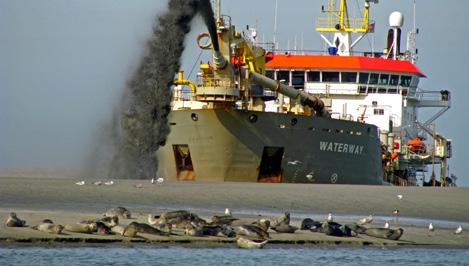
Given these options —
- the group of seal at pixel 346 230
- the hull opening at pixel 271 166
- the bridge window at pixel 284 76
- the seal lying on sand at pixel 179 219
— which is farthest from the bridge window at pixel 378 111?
the seal lying on sand at pixel 179 219

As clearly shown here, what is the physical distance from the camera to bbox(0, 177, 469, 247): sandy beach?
2561 centimetres

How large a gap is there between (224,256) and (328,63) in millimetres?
33371

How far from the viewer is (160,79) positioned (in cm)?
4416

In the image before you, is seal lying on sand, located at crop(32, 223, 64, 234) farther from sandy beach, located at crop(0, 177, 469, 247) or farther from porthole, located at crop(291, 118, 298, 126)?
porthole, located at crop(291, 118, 298, 126)

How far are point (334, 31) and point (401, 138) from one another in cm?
640

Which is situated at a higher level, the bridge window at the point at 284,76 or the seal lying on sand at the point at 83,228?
the bridge window at the point at 284,76

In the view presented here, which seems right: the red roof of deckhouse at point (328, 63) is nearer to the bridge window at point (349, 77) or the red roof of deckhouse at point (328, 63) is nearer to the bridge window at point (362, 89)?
the bridge window at point (349, 77)

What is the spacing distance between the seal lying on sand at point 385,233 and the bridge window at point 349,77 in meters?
29.1

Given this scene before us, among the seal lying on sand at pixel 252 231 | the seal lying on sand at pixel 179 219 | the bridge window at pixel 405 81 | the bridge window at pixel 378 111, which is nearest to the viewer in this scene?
the seal lying on sand at pixel 252 231

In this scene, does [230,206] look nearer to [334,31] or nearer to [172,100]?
[172,100]

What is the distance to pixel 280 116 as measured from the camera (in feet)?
147

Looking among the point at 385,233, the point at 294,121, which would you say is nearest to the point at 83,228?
the point at 385,233

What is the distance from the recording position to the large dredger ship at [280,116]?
144ft

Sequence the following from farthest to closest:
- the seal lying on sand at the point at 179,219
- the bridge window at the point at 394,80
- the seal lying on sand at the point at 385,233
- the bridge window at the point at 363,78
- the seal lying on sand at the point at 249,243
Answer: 1. the bridge window at the point at 394,80
2. the bridge window at the point at 363,78
3. the seal lying on sand at the point at 385,233
4. the seal lying on sand at the point at 179,219
5. the seal lying on sand at the point at 249,243
